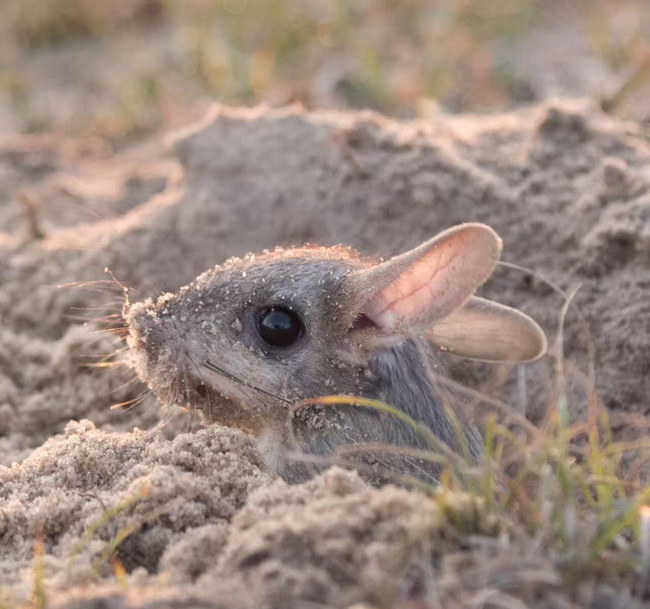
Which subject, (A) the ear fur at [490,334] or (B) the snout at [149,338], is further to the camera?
(A) the ear fur at [490,334]

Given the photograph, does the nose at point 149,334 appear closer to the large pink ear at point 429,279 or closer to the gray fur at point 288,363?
the gray fur at point 288,363

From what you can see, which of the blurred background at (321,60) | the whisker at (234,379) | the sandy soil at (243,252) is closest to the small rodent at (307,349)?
the whisker at (234,379)

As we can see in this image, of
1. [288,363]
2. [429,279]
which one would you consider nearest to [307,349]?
[288,363]

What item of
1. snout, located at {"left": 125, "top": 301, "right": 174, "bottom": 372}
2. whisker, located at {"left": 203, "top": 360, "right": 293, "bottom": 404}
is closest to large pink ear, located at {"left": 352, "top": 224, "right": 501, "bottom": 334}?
whisker, located at {"left": 203, "top": 360, "right": 293, "bottom": 404}

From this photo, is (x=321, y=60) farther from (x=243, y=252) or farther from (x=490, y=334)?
(x=490, y=334)

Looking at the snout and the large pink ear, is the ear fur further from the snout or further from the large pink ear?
the snout

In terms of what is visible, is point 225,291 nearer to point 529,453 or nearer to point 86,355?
point 86,355
